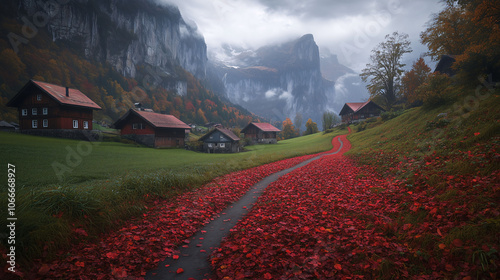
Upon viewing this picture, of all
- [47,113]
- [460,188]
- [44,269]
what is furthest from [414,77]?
[47,113]

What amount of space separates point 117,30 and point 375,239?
18092 centimetres

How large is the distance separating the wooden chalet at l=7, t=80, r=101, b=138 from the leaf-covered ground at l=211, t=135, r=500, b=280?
4341 centimetres

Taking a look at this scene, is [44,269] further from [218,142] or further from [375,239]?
[218,142]

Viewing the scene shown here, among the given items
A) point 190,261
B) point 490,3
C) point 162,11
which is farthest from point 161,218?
point 162,11

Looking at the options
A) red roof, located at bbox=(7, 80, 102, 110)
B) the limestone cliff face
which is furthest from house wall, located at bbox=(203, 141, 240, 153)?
the limestone cliff face

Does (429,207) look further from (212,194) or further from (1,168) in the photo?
(1,168)

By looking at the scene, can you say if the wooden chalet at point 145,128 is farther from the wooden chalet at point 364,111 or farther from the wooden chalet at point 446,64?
the wooden chalet at point 364,111

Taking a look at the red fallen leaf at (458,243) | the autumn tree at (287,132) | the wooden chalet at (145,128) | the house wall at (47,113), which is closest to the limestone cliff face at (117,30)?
the house wall at (47,113)

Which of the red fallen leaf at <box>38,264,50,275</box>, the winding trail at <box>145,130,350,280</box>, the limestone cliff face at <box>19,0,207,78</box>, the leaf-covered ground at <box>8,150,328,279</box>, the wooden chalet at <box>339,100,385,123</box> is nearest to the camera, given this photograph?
the red fallen leaf at <box>38,264,50,275</box>

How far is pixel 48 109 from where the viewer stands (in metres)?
36.2

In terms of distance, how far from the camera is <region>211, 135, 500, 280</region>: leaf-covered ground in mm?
3695

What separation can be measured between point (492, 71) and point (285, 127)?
9192cm

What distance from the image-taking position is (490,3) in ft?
41.1

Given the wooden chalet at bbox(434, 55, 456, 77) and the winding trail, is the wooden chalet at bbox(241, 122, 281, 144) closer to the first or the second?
the wooden chalet at bbox(434, 55, 456, 77)
